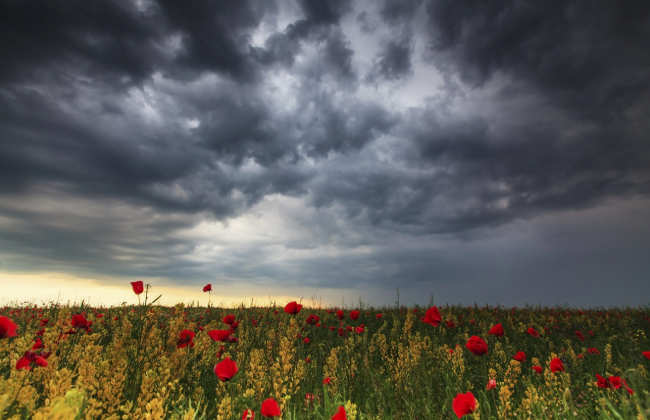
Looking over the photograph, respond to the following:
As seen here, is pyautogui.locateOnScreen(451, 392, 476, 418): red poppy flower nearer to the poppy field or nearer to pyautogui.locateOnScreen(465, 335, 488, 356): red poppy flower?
the poppy field

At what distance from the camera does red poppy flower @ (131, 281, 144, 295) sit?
10.6 ft

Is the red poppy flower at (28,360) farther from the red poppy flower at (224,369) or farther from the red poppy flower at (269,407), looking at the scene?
the red poppy flower at (269,407)

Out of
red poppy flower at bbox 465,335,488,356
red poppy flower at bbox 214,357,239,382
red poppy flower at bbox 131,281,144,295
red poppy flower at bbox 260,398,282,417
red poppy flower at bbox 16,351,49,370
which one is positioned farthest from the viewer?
red poppy flower at bbox 465,335,488,356

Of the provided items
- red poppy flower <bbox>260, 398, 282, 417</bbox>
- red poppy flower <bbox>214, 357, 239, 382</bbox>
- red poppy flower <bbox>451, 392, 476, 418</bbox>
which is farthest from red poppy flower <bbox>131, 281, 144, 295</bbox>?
red poppy flower <bbox>451, 392, 476, 418</bbox>

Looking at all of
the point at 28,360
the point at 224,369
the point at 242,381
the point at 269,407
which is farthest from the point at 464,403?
the point at 28,360

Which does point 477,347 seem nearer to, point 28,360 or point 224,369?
point 224,369

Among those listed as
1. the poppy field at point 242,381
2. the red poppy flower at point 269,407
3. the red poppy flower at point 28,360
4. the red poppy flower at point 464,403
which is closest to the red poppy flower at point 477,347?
the poppy field at point 242,381

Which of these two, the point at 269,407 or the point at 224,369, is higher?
the point at 224,369

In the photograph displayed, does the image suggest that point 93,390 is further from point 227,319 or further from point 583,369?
point 583,369

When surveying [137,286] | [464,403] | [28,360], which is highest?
[137,286]

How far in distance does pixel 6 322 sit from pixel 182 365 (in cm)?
162

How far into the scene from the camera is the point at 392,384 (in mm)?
5184

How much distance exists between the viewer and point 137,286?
3.28 meters

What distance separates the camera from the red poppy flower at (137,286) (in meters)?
3.24
